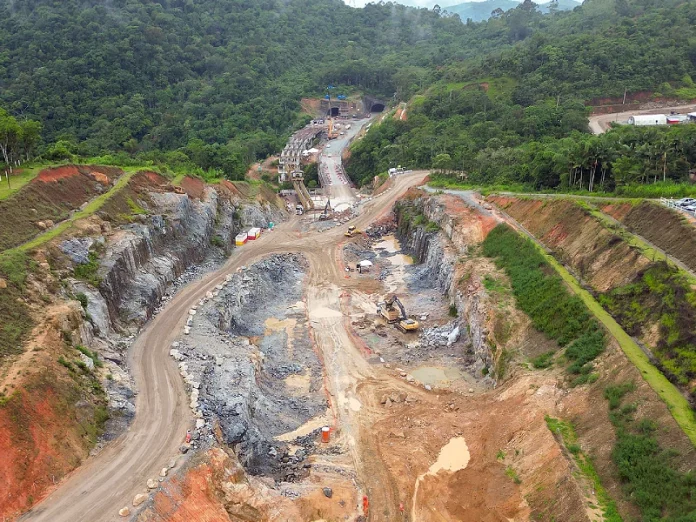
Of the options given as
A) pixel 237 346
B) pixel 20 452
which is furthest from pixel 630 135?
pixel 20 452

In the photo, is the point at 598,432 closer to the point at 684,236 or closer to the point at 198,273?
the point at 684,236

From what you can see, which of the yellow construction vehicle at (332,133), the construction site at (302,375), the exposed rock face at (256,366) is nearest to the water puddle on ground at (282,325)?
the exposed rock face at (256,366)

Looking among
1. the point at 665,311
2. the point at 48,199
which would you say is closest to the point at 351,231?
the point at 48,199

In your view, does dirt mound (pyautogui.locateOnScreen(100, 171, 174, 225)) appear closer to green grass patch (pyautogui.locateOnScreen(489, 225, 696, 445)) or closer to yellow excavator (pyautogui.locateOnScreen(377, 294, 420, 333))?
yellow excavator (pyautogui.locateOnScreen(377, 294, 420, 333))

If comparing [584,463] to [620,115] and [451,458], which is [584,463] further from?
[620,115]

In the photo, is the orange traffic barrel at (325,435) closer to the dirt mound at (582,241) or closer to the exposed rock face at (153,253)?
the exposed rock face at (153,253)

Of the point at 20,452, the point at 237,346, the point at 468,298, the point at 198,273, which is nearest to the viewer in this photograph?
the point at 20,452
